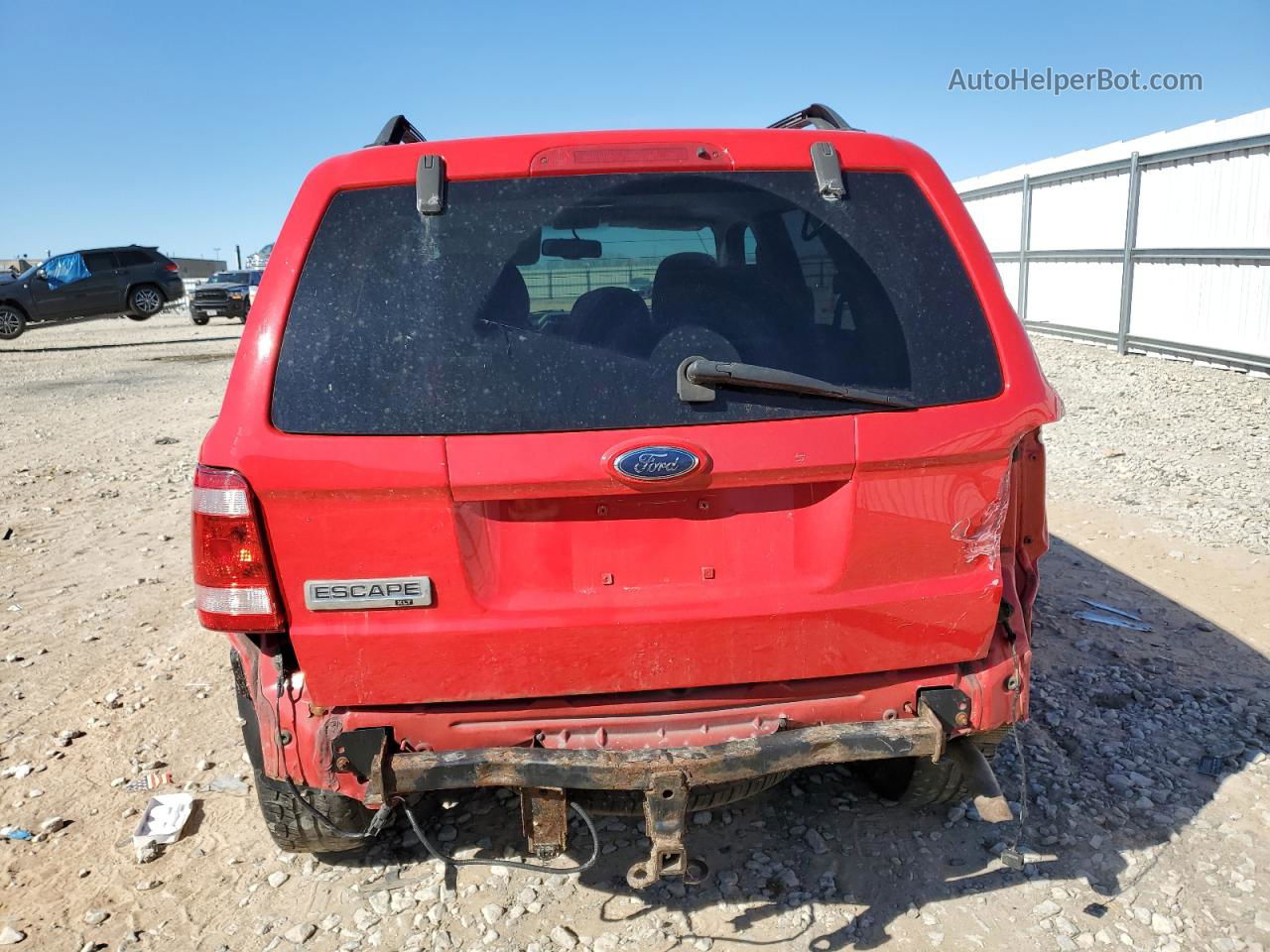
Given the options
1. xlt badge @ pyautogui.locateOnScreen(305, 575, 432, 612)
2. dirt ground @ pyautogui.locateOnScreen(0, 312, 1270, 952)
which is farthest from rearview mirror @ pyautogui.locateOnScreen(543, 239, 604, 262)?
dirt ground @ pyautogui.locateOnScreen(0, 312, 1270, 952)

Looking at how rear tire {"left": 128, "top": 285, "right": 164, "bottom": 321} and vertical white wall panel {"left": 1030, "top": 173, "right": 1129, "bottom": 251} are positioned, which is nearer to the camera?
vertical white wall panel {"left": 1030, "top": 173, "right": 1129, "bottom": 251}

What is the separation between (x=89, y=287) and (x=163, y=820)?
2447 cm

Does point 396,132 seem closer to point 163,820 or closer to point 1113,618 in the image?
point 163,820

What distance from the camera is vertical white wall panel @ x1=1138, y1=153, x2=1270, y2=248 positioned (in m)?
11.7

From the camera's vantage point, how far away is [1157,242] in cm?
1377

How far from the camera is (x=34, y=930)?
109 inches

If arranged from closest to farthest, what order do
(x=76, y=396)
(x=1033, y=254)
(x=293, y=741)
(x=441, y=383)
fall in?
(x=441, y=383)
(x=293, y=741)
(x=76, y=396)
(x=1033, y=254)

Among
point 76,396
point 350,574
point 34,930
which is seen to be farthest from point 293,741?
point 76,396

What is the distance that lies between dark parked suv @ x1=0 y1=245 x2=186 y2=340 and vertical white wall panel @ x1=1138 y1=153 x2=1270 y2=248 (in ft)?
73.1

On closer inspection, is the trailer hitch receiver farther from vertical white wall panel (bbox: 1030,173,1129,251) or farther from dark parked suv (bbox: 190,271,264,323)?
dark parked suv (bbox: 190,271,264,323)

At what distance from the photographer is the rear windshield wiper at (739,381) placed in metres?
2.19


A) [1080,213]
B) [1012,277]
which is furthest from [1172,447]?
[1012,277]

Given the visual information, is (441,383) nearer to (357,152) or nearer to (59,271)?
(357,152)

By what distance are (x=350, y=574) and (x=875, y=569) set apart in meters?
1.24
